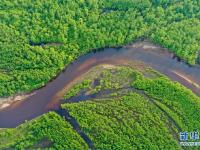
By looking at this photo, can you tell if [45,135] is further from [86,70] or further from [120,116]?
[86,70]

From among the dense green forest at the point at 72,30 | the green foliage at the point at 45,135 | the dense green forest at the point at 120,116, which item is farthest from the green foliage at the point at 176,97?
the green foliage at the point at 45,135

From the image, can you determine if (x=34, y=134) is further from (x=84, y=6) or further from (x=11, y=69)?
(x=84, y=6)

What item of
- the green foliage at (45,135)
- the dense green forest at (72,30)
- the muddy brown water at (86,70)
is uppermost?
the dense green forest at (72,30)

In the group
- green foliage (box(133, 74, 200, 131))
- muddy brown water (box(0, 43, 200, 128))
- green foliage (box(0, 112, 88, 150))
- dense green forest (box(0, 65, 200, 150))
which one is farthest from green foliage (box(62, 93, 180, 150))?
muddy brown water (box(0, 43, 200, 128))

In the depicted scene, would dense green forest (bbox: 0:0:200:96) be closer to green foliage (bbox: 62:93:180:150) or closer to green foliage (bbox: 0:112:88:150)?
green foliage (bbox: 0:112:88:150)

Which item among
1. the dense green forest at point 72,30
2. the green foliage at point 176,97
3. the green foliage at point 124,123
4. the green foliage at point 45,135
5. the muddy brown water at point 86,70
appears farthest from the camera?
the dense green forest at point 72,30

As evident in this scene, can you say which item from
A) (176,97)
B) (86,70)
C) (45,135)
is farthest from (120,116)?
(45,135)

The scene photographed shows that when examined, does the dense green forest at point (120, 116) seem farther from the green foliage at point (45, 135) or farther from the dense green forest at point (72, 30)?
the dense green forest at point (72, 30)
